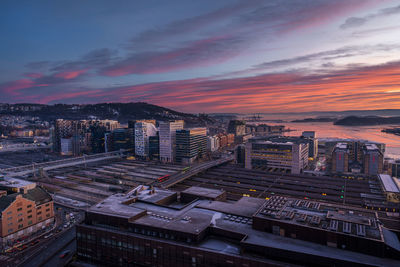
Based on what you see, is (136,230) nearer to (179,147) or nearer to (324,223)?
(324,223)

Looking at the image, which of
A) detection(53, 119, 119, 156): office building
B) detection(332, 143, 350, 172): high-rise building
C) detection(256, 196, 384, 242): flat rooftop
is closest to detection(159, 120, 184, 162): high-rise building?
detection(53, 119, 119, 156): office building

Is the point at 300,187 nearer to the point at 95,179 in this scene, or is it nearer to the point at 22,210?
the point at 95,179

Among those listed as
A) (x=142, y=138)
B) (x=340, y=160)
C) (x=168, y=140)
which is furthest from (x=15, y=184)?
(x=340, y=160)

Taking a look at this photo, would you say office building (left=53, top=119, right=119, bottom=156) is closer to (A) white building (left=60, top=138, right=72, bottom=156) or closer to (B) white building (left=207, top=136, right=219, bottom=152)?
(A) white building (left=60, top=138, right=72, bottom=156)

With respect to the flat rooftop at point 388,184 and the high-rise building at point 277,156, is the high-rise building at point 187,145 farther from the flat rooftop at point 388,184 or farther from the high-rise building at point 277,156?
the flat rooftop at point 388,184

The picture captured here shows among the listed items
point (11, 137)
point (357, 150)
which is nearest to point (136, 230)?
point (357, 150)

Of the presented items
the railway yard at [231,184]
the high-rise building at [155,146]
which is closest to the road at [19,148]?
the railway yard at [231,184]

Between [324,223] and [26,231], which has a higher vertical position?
[324,223]
